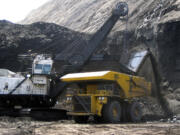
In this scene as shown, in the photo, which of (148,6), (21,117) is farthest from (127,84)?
(148,6)

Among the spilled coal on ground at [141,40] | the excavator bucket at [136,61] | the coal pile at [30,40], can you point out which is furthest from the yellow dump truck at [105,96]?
the coal pile at [30,40]

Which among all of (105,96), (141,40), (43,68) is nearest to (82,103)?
(105,96)

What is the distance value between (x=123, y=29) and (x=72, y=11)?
18.9 metres

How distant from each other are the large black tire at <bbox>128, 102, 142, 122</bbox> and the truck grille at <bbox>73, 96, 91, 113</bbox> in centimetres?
193

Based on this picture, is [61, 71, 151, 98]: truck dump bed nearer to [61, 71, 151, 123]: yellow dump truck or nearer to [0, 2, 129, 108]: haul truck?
[61, 71, 151, 123]: yellow dump truck

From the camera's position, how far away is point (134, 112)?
12.6 m

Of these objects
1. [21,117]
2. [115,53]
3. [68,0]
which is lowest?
[21,117]

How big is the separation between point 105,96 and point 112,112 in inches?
27.2

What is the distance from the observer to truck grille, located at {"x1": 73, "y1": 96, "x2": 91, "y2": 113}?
11523 millimetres

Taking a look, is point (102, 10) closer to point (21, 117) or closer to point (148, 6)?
point (148, 6)

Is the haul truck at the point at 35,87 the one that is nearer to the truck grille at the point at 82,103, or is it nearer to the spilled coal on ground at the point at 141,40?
the spilled coal on ground at the point at 141,40

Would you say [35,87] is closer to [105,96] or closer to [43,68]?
[43,68]

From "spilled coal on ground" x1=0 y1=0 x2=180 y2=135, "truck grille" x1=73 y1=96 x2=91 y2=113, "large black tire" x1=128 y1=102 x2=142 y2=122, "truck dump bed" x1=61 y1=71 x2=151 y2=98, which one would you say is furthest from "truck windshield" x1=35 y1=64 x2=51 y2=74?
"large black tire" x1=128 y1=102 x2=142 y2=122

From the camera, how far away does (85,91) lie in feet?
41.2
